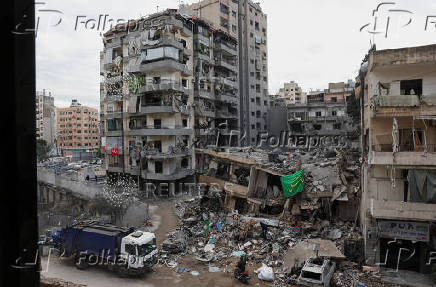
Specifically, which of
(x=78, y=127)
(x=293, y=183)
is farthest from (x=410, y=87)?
(x=78, y=127)

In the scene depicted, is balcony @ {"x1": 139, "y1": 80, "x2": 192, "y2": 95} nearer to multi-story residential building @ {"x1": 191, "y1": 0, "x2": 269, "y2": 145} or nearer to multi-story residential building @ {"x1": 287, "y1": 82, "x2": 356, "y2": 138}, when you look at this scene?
multi-story residential building @ {"x1": 191, "y1": 0, "x2": 269, "y2": 145}

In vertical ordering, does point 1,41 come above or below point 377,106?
below

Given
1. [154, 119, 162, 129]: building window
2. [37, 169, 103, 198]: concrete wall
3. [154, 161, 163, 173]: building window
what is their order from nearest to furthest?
[37, 169, 103, 198]: concrete wall → [154, 161, 163, 173]: building window → [154, 119, 162, 129]: building window

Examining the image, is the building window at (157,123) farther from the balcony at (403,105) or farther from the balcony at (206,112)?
the balcony at (403,105)

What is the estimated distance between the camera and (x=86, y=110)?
189 ft

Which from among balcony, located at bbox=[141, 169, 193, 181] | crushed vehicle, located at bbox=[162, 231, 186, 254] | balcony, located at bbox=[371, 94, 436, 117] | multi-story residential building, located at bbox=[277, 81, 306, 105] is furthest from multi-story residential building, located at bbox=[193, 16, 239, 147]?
multi-story residential building, located at bbox=[277, 81, 306, 105]

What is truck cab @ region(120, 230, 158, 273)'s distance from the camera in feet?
38.4

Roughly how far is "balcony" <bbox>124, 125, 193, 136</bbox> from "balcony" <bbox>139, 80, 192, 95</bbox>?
10.8ft

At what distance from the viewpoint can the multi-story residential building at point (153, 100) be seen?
26359 mm

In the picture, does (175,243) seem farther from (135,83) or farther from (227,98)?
(227,98)

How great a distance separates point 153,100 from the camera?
2748cm

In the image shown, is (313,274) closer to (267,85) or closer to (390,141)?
(390,141)

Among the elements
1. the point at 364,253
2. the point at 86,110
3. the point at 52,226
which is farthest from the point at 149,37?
the point at 86,110

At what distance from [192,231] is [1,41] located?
1649cm
